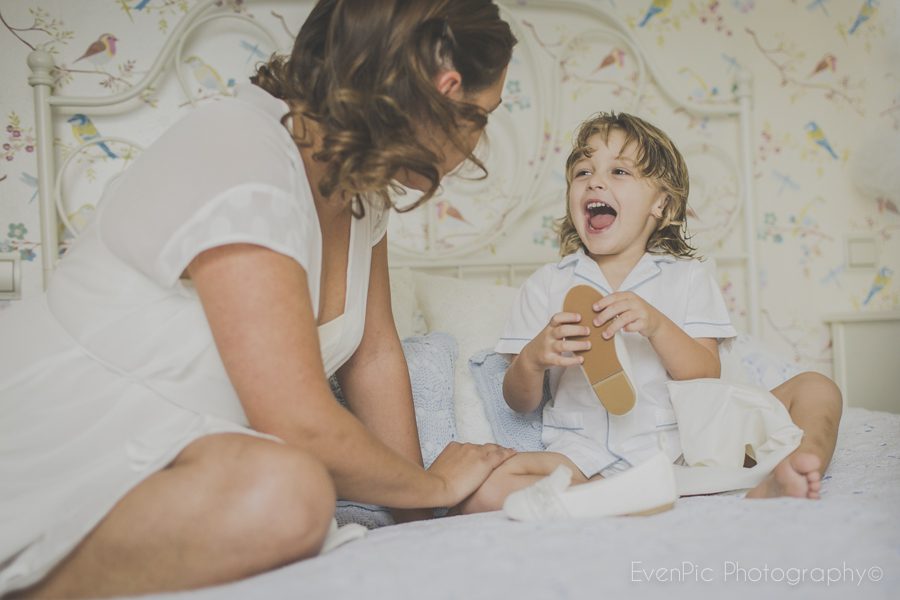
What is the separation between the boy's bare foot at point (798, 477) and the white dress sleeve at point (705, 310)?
39 cm

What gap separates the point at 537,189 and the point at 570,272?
2.02ft

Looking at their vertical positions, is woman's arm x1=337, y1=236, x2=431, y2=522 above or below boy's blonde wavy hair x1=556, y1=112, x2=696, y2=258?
below

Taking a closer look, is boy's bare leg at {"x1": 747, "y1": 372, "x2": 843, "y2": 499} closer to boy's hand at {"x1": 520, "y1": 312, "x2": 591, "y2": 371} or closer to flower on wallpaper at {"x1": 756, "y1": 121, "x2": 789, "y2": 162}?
boy's hand at {"x1": 520, "y1": 312, "x2": 591, "y2": 371}

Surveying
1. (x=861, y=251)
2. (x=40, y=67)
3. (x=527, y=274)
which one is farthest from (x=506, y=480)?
(x=861, y=251)

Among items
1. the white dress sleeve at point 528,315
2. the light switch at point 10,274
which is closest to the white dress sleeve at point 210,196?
the white dress sleeve at point 528,315

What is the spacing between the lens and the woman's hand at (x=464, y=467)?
3.48ft

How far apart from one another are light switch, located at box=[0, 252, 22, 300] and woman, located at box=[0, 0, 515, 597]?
0.95 meters

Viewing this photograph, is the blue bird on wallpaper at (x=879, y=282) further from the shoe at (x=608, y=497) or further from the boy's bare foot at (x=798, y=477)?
the shoe at (x=608, y=497)

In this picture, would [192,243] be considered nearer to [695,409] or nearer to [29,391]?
[29,391]

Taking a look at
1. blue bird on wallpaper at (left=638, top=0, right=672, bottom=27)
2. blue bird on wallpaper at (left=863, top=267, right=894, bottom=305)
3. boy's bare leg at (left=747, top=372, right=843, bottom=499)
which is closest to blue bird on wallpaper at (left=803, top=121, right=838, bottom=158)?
blue bird on wallpaper at (left=863, top=267, right=894, bottom=305)

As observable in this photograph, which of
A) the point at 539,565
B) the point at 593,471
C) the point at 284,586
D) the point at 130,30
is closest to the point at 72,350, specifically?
the point at 284,586

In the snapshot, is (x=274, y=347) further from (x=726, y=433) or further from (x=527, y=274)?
(x=527, y=274)

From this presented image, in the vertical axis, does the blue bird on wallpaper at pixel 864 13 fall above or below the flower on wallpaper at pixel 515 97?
above

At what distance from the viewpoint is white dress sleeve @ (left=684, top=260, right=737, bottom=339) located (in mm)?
1381
